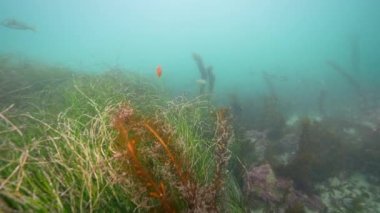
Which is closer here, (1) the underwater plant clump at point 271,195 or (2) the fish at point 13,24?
(1) the underwater plant clump at point 271,195

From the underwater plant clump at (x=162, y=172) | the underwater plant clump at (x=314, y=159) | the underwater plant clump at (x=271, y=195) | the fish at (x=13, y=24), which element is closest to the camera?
the underwater plant clump at (x=162, y=172)

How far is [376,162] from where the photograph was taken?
7.76m

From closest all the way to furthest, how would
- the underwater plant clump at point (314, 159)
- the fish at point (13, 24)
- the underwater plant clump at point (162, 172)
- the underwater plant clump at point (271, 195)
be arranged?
the underwater plant clump at point (162, 172) → the underwater plant clump at point (271, 195) → the underwater plant clump at point (314, 159) → the fish at point (13, 24)

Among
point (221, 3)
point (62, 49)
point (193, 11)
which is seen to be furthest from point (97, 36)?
point (221, 3)

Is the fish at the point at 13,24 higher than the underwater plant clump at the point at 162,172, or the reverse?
the fish at the point at 13,24

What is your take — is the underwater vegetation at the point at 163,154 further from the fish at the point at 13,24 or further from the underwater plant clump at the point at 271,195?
the fish at the point at 13,24

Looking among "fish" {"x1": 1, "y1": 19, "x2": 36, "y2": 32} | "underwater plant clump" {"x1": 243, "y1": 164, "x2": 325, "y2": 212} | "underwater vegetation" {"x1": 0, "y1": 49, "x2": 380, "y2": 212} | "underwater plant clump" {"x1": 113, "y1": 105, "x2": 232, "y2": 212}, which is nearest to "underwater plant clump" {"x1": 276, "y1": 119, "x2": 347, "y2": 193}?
"underwater vegetation" {"x1": 0, "y1": 49, "x2": 380, "y2": 212}

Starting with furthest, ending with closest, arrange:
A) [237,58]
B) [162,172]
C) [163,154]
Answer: [237,58] < [163,154] < [162,172]

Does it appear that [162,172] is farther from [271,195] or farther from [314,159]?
[314,159]

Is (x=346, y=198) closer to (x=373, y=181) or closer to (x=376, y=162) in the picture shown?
(x=373, y=181)

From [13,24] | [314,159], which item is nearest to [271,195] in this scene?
[314,159]

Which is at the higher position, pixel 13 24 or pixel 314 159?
pixel 13 24

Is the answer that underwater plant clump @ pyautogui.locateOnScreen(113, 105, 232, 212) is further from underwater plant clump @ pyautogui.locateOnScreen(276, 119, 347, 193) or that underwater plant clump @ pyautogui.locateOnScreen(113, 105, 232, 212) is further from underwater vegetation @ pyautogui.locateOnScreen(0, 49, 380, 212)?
underwater plant clump @ pyautogui.locateOnScreen(276, 119, 347, 193)

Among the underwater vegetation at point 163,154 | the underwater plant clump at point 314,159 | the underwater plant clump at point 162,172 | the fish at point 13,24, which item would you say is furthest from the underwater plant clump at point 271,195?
the fish at point 13,24
